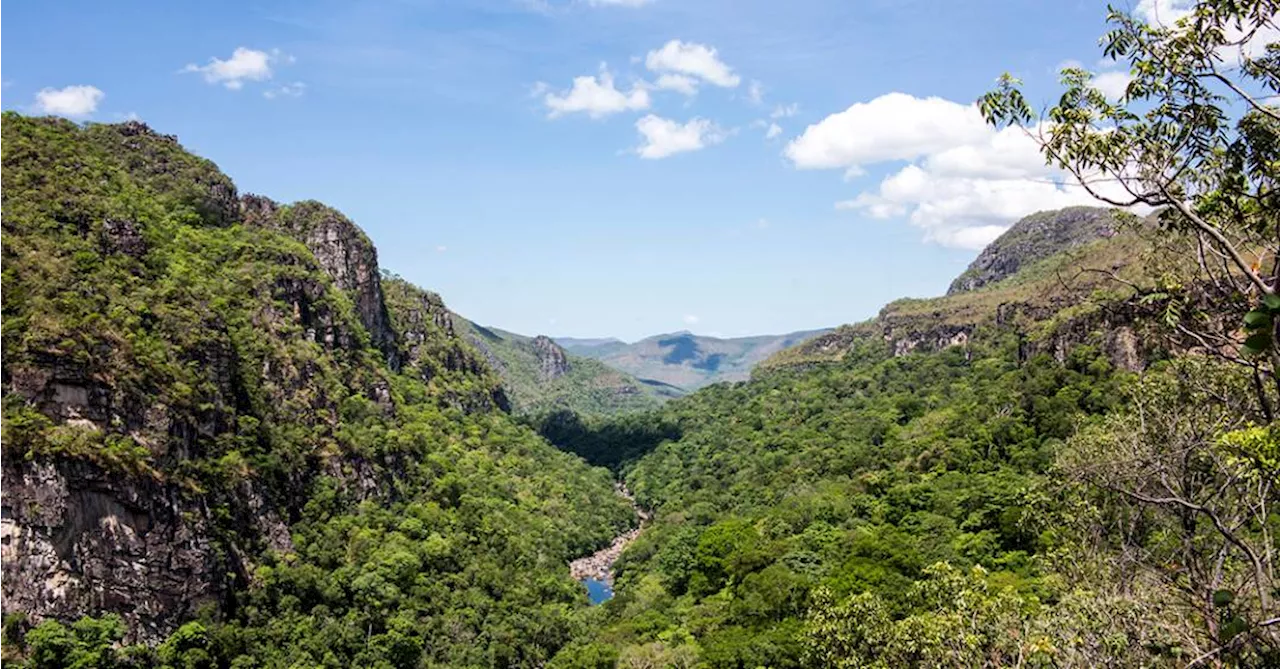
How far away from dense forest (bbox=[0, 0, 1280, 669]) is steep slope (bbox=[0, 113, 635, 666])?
24 cm

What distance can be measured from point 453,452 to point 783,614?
52.4 meters

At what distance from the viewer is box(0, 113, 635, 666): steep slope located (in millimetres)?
43375

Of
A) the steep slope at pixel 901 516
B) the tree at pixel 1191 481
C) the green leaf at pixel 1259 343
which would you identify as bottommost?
the steep slope at pixel 901 516

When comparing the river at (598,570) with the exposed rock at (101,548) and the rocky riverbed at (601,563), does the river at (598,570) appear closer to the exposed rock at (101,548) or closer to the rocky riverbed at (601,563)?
the rocky riverbed at (601,563)

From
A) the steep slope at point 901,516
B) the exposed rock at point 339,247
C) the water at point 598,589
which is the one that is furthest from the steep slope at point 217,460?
the steep slope at point 901,516

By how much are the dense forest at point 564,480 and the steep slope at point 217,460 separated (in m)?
0.24

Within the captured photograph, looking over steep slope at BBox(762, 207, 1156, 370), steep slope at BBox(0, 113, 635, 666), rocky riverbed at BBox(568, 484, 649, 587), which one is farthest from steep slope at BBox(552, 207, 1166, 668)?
steep slope at BBox(0, 113, 635, 666)

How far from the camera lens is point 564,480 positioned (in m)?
108

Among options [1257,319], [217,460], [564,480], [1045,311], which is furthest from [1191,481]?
[1045,311]

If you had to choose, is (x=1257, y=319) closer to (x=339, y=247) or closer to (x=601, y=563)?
(x=601, y=563)

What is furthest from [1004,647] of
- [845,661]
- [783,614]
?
[783,614]

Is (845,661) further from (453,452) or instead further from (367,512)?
(453,452)

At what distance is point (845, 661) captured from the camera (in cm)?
2634

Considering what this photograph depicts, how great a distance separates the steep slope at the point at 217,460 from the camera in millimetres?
43375
